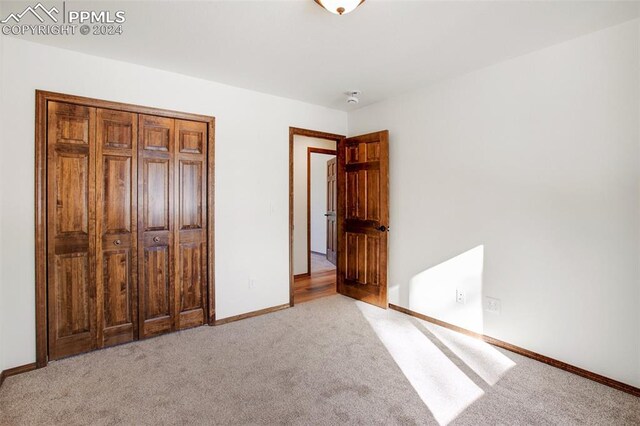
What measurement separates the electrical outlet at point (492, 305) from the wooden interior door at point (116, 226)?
3.18 metres

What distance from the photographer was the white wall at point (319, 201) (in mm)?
7527

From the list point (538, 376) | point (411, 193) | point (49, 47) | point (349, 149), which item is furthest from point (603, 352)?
point (49, 47)

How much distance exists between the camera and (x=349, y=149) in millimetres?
4262

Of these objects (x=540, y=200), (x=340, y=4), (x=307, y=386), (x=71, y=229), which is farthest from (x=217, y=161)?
(x=540, y=200)

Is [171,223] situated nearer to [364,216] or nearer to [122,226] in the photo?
[122,226]

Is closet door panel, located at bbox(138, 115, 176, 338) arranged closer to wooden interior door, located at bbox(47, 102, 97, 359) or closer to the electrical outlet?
wooden interior door, located at bbox(47, 102, 97, 359)

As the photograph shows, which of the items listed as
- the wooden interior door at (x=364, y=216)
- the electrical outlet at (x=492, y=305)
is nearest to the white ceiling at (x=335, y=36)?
the wooden interior door at (x=364, y=216)

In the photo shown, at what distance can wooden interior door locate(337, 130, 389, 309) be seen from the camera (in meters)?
3.80

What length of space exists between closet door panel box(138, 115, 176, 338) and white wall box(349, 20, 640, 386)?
8.27 feet

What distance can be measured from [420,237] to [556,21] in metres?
2.13

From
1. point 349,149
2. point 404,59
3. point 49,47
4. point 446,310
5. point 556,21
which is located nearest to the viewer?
point 556,21

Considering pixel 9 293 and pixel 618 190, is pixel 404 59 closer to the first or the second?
pixel 618 190

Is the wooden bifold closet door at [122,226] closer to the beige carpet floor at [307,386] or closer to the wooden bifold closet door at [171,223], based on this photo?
the wooden bifold closet door at [171,223]

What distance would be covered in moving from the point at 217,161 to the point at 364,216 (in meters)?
1.84
